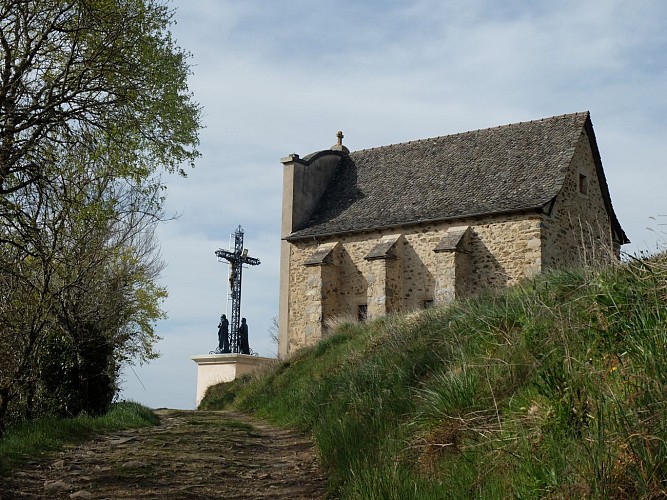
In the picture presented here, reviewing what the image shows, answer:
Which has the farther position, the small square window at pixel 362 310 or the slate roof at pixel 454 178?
the small square window at pixel 362 310

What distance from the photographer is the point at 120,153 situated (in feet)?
37.3

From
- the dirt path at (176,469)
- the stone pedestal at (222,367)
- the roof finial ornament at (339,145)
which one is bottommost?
Result: the dirt path at (176,469)

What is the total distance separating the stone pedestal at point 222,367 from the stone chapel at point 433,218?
7.92ft

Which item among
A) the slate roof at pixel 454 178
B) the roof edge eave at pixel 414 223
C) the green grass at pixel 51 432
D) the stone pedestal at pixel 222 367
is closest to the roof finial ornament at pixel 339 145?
the slate roof at pixel 454 178

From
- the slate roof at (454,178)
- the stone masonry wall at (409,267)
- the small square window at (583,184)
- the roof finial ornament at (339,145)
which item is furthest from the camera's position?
the roof finial ornament at (339,145)

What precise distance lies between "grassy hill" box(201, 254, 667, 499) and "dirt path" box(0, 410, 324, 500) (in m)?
0.62

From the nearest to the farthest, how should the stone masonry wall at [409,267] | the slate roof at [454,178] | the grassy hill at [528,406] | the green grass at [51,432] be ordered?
the grassy hill at [528,406] → the green grass at [51,432] → the stone masonry wall at [409,267] → the slate roof at [454,178]

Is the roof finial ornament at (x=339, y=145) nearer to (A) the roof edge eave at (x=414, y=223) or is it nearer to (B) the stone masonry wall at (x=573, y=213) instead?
(A) the roof edge eave at (x=414, y=223)

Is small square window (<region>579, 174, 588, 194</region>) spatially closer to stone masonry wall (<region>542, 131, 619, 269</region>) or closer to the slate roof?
stone masonry wall (<region>542, 131, 619, 269</region>)

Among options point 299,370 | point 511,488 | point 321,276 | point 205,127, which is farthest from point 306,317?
point 511,488

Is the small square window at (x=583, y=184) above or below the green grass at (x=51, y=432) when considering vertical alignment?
above

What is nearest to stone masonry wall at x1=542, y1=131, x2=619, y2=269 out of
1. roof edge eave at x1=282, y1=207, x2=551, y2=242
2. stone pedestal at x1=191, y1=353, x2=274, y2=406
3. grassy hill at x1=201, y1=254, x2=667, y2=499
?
roof edge eave at x1=282, y1=207, x2=551, y2=242

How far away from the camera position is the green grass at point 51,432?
9.68 meters

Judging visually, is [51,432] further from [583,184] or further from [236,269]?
[236,269]
